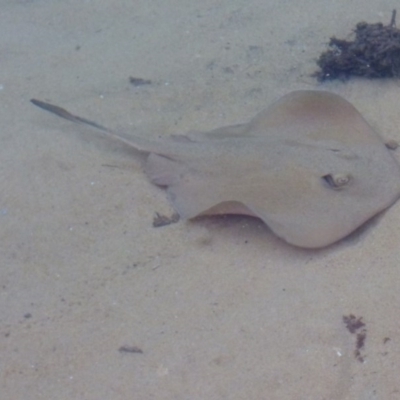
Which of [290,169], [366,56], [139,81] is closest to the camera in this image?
[290,169]

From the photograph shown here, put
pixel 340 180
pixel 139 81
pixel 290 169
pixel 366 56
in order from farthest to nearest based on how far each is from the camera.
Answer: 1. pixel 139 81
2. pixel 366 56
3. pixel 290 169
4. pixel 340 180

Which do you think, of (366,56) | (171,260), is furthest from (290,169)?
(366,56)

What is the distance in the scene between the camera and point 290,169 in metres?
3.73

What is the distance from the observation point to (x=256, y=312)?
3.23 metres

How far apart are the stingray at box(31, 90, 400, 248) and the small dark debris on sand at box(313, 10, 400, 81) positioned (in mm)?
858

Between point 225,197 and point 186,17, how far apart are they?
3.01m

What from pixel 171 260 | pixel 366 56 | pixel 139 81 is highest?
pixel 366 56

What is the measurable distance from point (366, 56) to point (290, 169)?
1.67 m

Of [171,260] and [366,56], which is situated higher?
[366,56]

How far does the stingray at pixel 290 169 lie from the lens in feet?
11.4

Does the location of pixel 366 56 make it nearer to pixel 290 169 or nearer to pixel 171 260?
pixel 290 169

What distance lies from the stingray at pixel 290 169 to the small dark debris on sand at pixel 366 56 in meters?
0.86

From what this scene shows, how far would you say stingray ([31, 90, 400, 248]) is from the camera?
11.4ft

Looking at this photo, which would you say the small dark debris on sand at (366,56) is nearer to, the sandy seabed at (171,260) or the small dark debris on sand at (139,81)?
the sandy seabed at (171,260)
